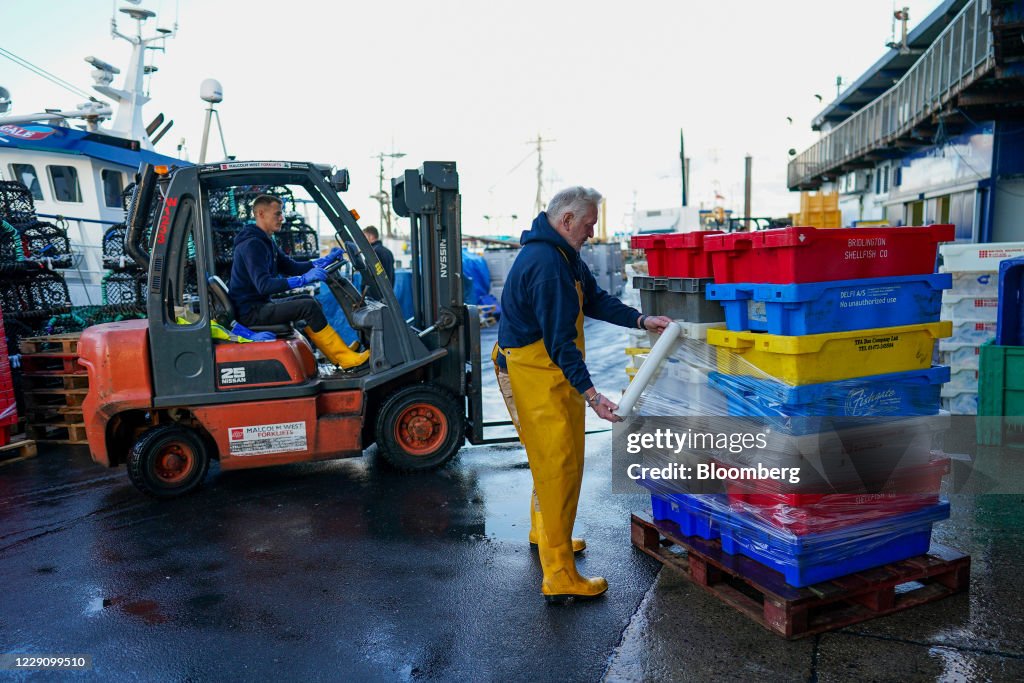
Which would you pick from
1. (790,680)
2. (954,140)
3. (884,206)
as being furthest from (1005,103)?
(790,680)

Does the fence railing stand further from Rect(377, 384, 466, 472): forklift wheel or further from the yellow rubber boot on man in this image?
the yellow rubber boot on man

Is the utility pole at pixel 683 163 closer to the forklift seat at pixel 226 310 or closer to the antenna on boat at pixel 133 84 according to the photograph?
the antenna on boat at pixel 133 84

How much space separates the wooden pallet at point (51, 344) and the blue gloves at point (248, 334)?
2.92m

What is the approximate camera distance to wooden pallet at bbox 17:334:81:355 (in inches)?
302

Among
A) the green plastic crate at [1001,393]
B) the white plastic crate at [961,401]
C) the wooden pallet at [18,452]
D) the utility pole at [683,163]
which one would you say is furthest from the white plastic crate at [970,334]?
the utility pole at [683,163]

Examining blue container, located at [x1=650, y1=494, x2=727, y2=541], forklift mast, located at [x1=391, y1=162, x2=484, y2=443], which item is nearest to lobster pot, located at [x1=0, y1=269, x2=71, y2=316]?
forklift mast, located at [x1=391, y1=162, x2=484, y2=443]

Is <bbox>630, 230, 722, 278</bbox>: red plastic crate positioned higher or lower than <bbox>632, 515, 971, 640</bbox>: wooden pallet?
higher

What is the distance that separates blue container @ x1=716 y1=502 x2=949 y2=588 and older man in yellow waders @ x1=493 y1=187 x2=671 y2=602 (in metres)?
0.81

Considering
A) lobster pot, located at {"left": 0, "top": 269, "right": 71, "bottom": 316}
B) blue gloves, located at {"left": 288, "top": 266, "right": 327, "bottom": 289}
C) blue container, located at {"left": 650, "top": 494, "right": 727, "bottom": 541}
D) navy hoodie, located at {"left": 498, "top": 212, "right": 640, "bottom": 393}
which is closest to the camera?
navy hoodie, located at {"left": 498, "top": 212, "right": 640, "bottom": 393}

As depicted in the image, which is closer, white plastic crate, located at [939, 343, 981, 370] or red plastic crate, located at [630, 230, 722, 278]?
red plastic crate, located at [630, 230, 722, 278]

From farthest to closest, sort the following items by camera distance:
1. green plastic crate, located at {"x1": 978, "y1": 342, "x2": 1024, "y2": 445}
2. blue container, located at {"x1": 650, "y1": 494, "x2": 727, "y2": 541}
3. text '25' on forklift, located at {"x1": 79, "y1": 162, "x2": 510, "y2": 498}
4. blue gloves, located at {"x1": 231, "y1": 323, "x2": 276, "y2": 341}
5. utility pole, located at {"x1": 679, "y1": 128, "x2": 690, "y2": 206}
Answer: utility pole, located at {"x1": 679, "y1": 128, "x2": 690, "y2": 206}
green plastic crate, located at {"x1": 978, "y1": 342, "x2": 1024, "y2": 445}
blue gloves, located at {"x1": 231, "y1": 323, "x2": 276, "y2": 341}
text '25' on forklift, located at {"x1": 79, "y1": 162, "x2": 510, "y2": 498}
blue container, located at {"x1": 650, "y1": 494, "x2": 727, "y2": 541}

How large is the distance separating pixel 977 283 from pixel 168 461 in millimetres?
7530

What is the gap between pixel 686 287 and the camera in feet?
12.7

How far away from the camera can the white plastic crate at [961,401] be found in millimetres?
7242
